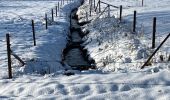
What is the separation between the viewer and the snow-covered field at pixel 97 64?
1016 cm

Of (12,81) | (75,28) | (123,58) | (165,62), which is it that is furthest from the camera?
(75,28)

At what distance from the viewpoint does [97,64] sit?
696 inches

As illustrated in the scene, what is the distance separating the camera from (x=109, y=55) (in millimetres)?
18453

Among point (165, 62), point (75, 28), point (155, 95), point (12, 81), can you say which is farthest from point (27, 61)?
point (75, 28)

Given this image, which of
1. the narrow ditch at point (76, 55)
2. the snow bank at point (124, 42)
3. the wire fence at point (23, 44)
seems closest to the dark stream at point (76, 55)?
the narrow ditch at point (76, 55)

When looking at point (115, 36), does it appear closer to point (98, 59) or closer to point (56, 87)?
point (98, 59)

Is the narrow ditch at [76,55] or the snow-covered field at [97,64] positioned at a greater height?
the snow-covered field at [97,64]

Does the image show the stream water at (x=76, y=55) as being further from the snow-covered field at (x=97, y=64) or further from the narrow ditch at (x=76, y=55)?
the snow-covered field at (x=97, y=64)

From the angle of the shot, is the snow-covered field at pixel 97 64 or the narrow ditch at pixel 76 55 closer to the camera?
the snow-covered field at pixel 97 64

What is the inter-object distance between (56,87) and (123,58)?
6454mm

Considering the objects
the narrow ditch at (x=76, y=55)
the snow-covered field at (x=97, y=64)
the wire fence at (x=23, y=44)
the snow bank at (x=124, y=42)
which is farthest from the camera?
the narrow ditch at (x=76, y=55)

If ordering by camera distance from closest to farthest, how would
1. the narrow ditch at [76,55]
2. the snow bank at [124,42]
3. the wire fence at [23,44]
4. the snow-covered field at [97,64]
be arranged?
the snow-covered field at [97,64], the snow bank at [124,42], the wire fence at [23,44], the narrow ditch at [76,55]

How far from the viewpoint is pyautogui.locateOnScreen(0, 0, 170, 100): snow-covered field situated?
10.2m

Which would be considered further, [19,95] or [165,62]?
[165,62]
